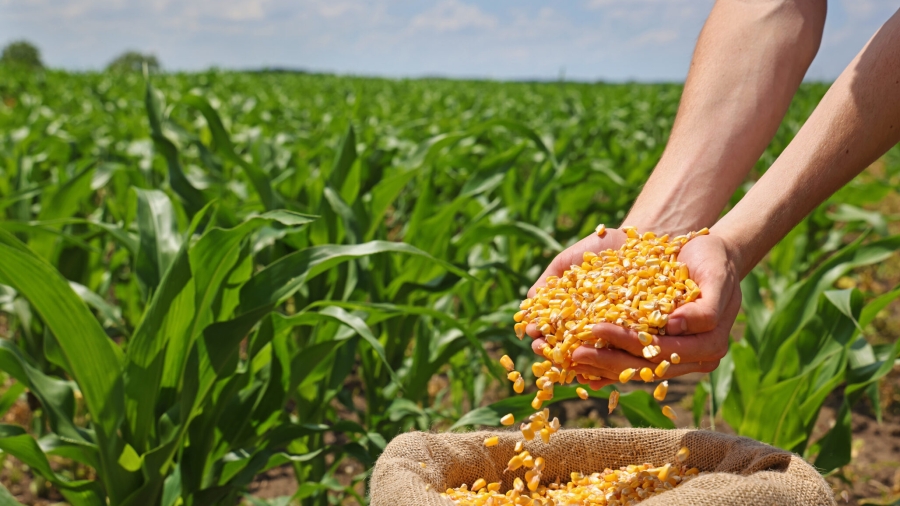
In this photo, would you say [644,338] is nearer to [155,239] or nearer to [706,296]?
[706,296]

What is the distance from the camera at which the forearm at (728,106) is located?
5.06 ft

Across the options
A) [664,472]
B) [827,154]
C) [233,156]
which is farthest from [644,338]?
[233,156]

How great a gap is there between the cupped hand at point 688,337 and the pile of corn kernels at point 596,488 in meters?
0.15

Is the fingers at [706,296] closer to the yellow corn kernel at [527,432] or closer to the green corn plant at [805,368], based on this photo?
the yellow corn kernel at [527,432]

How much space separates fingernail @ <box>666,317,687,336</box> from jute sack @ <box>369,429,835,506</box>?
8.1 inches

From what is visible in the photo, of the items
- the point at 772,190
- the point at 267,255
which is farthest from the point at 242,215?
the point at 772,190

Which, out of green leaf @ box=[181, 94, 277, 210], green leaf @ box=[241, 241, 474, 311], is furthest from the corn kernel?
green leaf @ box=[181, 94, 277, 210]

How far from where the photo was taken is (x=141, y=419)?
1.57 metres

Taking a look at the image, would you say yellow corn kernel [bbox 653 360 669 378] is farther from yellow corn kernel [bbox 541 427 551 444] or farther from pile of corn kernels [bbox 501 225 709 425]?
yellow corn kernel [bbox 541 427 551 444]

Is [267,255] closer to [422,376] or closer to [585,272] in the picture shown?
[422,376]

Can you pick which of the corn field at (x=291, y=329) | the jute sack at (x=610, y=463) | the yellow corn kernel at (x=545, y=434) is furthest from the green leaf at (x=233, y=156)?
the yellow corn kernel at (x=545, y=434)

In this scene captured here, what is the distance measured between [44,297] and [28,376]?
248 mm

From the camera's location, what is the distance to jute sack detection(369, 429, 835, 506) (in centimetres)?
100

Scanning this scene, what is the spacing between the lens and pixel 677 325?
1151mm
